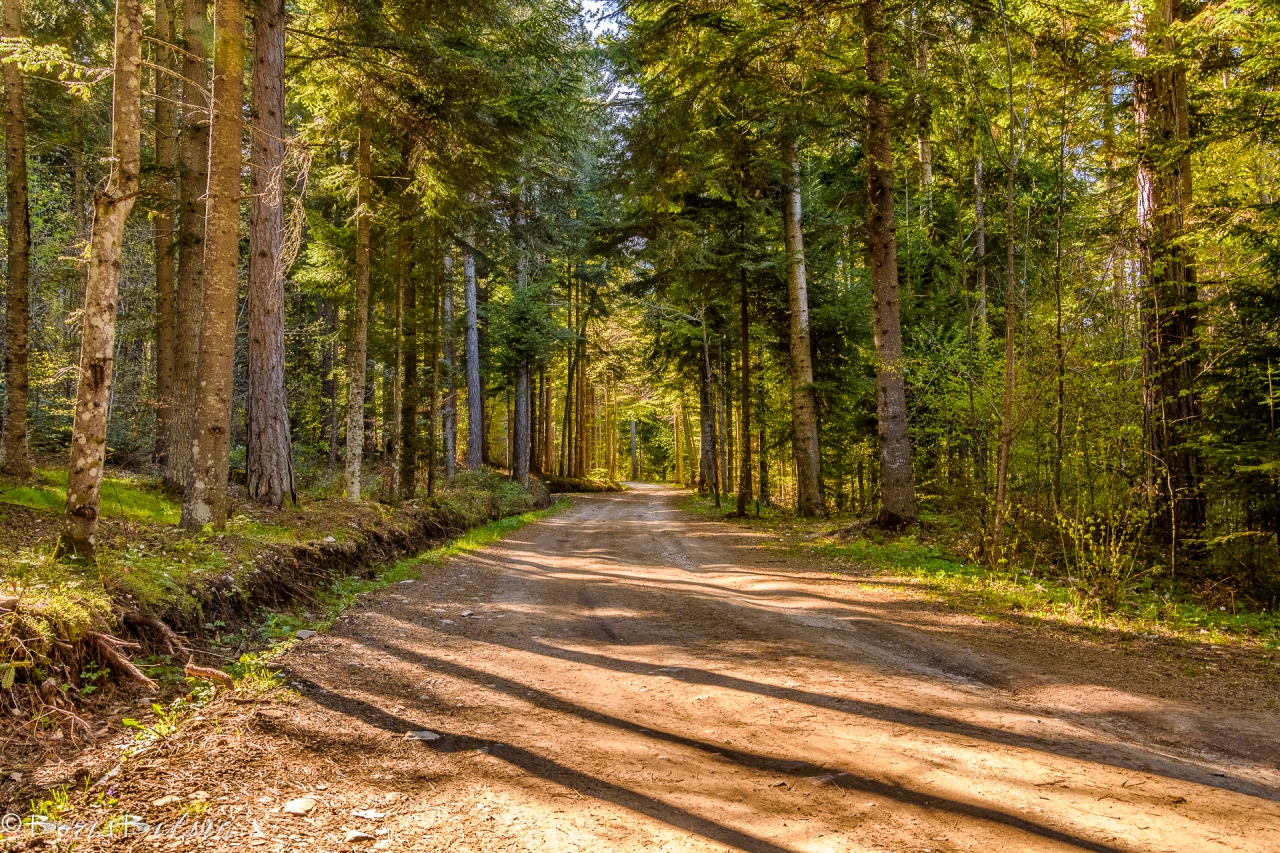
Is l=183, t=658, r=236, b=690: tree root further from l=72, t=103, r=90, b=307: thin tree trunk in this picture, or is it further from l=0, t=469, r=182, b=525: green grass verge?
l=72, t=103, r=90, b=307: thin tree trunk

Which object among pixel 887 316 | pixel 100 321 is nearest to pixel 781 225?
pixel 887 316

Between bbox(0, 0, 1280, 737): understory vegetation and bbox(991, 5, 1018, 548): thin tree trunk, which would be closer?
bbox(0, 0, 1280, 737): understory vegetation

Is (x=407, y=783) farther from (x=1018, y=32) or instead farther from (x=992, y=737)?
(x=1018, y=32)

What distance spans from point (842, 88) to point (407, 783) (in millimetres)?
9779

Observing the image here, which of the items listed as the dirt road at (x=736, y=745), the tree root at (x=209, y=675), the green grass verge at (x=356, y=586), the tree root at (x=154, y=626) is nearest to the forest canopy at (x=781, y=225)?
the tree root at (x=154, y=626)

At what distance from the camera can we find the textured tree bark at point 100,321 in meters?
5.26

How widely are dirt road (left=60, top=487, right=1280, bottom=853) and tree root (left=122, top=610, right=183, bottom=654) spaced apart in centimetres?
95

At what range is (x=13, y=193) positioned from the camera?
9469 mm

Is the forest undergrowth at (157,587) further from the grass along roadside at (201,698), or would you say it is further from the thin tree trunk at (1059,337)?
the thin tree trunk at (1059,337)

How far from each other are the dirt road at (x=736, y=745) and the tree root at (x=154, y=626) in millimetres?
948

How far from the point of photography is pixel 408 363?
1472 centimetres

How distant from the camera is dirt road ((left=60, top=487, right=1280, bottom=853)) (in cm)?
283

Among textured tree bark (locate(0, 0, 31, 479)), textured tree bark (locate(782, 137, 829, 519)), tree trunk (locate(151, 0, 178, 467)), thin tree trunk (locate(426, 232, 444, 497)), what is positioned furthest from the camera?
textured tree bark (locate(782, 137, 829, 519))

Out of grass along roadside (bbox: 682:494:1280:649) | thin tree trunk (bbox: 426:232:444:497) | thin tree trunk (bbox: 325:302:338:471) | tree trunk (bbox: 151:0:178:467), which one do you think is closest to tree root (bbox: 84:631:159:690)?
grass along roadside (bbox: 682:494:1280:649)
